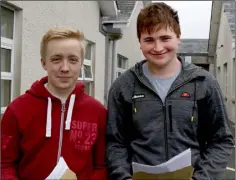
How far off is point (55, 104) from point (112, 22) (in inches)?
242

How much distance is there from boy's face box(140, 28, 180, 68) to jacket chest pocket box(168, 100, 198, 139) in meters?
0.22

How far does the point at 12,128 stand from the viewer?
1.65 m

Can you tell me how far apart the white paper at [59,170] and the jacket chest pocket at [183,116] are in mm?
548

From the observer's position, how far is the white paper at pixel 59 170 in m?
1.48

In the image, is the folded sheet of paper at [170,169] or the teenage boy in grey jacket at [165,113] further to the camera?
the teenage boy in grey jacket at [165,113]

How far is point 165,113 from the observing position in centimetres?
170

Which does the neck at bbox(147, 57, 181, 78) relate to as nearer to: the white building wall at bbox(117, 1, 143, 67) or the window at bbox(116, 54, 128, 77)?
the white building wall at bbox(117, 1, 143, 67)

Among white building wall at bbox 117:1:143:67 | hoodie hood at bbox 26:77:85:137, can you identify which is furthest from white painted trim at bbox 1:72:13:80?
white building wall at bbox 117:1:143:67

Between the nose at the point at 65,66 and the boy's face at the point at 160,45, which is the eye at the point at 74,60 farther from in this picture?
the boy's face at the point at 160,45

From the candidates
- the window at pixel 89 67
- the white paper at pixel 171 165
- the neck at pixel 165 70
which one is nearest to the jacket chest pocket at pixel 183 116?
the neck at pixel 165 70

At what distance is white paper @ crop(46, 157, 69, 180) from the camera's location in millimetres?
1476

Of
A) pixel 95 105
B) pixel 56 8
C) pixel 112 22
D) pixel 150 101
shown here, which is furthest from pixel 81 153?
pixel 112 22

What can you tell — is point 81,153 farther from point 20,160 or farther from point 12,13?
point 12,13

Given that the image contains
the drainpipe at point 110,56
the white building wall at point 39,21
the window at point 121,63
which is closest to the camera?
the white building wall at point 39,21
